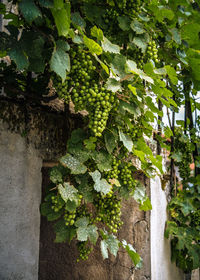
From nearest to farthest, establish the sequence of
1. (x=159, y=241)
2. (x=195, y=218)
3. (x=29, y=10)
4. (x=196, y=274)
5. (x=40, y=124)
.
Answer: (x=29, y=10)
(x=40, y=124)
(x=159, y=241)
(x=195, y=218)
(x=196, y=274)

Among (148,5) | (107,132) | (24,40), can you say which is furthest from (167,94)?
(24,40)

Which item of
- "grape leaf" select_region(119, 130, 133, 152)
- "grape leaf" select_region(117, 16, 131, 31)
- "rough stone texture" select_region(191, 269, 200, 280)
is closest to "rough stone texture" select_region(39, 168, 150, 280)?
"grape leaf" select_region(119, 130, 133, 152)

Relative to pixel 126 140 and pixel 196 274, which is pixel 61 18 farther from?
pixel 196 274

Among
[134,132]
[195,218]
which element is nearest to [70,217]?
[134,132]

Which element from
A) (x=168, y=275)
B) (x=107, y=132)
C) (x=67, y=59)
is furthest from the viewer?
(x=168, y=275)

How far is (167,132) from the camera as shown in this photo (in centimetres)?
177

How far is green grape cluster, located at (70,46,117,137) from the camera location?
3.73 feet

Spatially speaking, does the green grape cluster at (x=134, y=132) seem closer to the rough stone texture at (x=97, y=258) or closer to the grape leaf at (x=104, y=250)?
the grape leaf at (x=104, y=250)

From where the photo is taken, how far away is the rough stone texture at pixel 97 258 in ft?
5.88

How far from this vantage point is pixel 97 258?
1.92 meters

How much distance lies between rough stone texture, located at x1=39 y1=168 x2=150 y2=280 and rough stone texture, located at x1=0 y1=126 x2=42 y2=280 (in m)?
0.16

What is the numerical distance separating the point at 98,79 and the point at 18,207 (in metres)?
0.79

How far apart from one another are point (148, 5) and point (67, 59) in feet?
2.09

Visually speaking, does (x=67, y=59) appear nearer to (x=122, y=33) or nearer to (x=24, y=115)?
(x=122, y=33)
